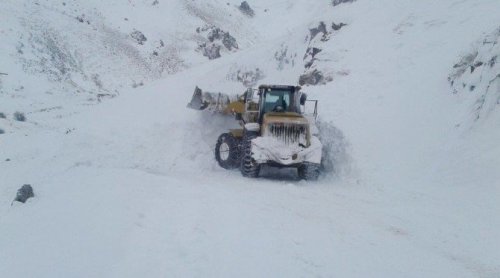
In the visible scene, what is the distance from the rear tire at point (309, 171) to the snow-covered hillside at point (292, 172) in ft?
1.09

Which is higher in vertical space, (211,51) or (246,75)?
(211,51)

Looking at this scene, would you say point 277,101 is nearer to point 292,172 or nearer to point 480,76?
point 292,172

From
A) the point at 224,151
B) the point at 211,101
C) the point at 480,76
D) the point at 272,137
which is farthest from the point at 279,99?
the point at 480,76

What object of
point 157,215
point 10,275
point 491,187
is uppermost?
point 491,187

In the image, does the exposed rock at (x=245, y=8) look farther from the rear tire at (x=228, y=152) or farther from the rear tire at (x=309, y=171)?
the rear tire at (x=309, y=171)

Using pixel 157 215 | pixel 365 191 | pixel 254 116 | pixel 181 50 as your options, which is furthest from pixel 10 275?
pixel 181 50

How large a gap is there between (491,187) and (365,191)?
2569 mm

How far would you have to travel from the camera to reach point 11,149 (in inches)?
568

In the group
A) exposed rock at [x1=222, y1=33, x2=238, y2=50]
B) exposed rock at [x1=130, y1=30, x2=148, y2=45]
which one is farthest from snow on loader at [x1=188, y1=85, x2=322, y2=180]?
exposed rock at [x1=222, y1=33, x2=238, y2=50]

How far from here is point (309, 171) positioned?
1180 centimetres

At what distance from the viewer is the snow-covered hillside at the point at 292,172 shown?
6.08 metres

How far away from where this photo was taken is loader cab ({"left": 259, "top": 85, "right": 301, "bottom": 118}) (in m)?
12.8

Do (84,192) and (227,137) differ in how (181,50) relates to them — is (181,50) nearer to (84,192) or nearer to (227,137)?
(227,137)

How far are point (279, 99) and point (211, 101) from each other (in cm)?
247
